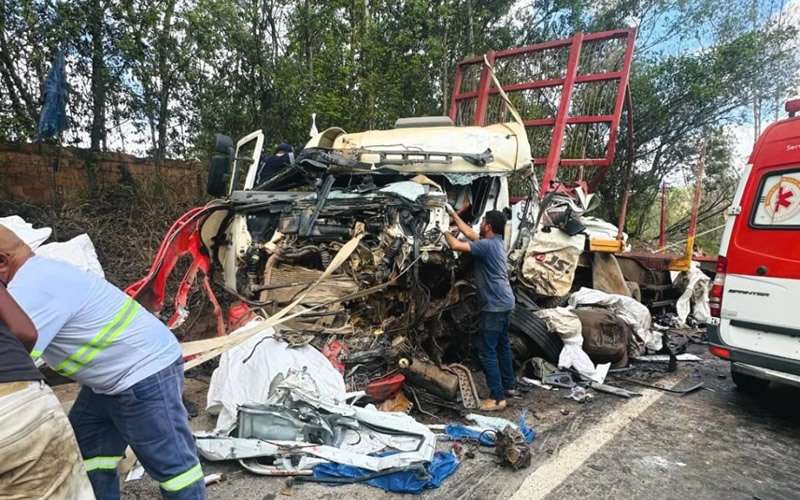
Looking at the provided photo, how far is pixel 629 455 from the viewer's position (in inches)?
117

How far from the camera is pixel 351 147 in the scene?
4691 millimetres

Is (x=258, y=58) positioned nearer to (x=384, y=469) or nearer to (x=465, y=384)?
(x=465, y=384)

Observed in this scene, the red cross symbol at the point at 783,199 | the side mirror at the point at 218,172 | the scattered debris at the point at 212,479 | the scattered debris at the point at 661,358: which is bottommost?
the scattered debris at the point at 661,358

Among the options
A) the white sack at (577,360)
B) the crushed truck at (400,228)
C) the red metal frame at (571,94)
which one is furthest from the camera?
the red metal frame at (571,94)

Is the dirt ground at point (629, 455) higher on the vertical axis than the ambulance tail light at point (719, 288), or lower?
lower

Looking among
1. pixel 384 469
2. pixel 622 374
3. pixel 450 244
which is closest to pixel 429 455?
pixel 384 469

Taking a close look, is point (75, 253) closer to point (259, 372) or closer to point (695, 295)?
point (259, 372)

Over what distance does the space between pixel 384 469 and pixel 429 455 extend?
26 centimetres

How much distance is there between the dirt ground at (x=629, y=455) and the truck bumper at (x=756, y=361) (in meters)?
0.42

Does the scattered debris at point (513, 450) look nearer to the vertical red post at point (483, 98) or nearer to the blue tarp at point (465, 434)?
the blue tarp at point (465, 434)

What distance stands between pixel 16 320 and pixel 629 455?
3.26 m

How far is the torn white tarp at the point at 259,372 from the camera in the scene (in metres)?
3.11

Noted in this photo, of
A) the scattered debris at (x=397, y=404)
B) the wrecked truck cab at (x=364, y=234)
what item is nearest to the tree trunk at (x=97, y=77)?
the wrecked truck cab at (x=364, y=234)

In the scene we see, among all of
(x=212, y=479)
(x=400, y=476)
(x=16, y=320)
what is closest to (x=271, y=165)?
(x=212, y=479)
